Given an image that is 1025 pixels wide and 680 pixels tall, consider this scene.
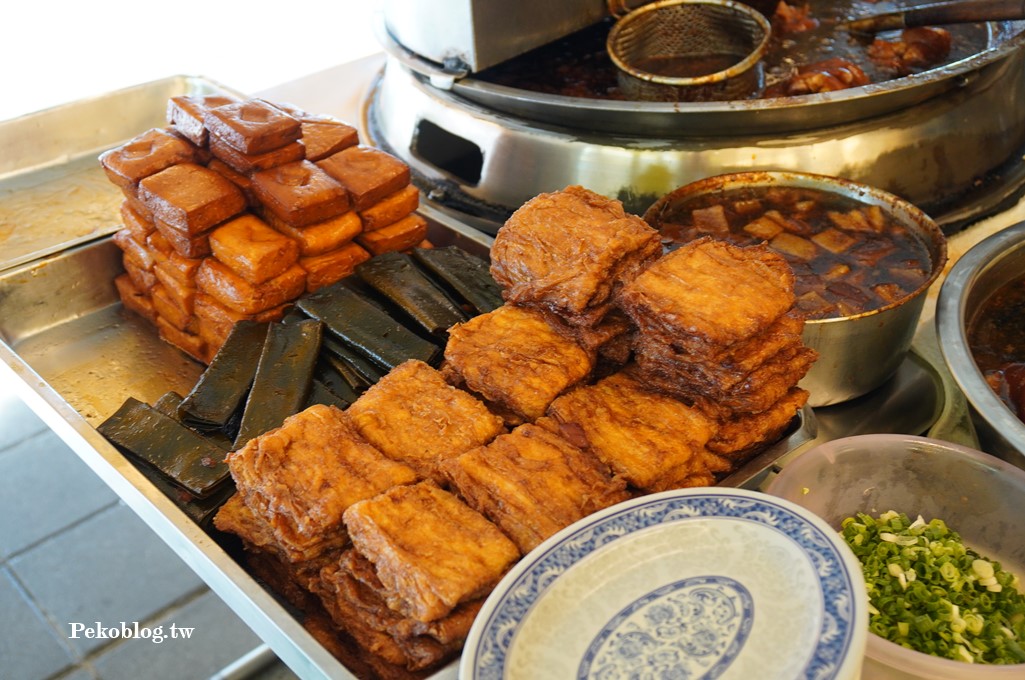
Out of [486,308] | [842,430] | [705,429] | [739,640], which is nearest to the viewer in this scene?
[739,640]

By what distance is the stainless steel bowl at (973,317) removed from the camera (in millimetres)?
2219

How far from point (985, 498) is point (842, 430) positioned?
0.60 m

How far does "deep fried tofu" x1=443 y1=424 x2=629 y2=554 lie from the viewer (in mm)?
2041

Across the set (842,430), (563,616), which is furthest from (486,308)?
(563,616)

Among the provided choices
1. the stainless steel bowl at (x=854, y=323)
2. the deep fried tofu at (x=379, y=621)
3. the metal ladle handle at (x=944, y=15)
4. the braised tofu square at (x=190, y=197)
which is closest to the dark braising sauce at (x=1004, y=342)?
the stainless steel bowl at (x=854, y=323)

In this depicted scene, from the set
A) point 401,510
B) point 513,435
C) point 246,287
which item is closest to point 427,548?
point 401,510

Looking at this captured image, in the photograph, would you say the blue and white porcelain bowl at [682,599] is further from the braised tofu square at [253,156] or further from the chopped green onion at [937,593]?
the braised tofu square at [253,156]

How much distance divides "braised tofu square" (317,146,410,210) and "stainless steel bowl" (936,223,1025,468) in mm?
1912

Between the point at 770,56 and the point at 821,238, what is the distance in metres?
1.54

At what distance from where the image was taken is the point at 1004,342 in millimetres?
2711

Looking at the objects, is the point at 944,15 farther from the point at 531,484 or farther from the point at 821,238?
the point at 531,484

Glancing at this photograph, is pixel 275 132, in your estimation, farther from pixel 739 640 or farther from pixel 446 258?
pixel 739 640

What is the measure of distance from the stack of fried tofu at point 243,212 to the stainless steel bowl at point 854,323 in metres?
1.08

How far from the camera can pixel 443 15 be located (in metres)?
3.66
